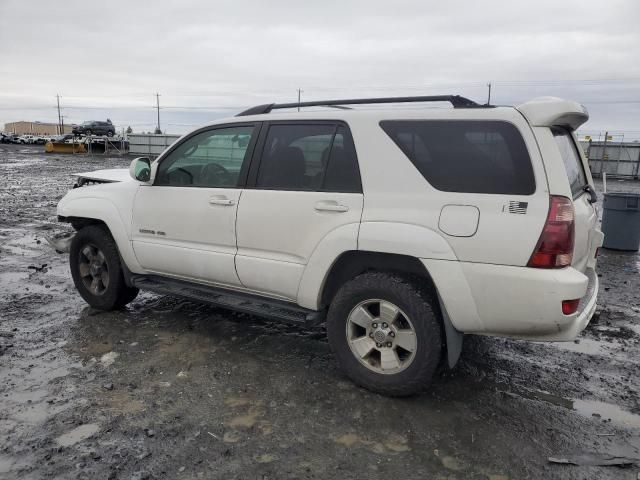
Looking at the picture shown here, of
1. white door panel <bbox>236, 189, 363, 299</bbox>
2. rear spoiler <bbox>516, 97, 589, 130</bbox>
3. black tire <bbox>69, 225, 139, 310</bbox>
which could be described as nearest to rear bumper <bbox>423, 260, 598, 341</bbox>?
white door panel <bbox>236, 189, 363, 299</bbox>

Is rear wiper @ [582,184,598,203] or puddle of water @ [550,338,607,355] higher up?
rear wiper @ [582,184,598,203]

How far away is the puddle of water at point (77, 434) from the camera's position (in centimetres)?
302

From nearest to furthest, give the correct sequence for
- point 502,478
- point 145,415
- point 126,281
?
point 502,478 < point 145,415 < point 126,281

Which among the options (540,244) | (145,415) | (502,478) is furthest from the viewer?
(145,415)

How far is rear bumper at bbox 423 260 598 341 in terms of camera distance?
119 inches

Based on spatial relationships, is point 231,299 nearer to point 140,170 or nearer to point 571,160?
Result: point 140,170

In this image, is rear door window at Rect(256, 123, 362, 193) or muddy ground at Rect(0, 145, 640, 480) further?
rear door window at Rect(256, 123, 362, 193)

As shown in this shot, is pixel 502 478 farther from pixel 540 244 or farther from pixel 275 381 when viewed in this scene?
pixel 275 381

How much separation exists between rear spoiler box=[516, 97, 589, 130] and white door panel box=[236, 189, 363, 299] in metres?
1.18

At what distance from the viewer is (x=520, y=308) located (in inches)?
122

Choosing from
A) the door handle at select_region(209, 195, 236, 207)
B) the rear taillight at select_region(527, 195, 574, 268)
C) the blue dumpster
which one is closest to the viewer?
the rear taillight at select_region(527, 195, 574, 268)

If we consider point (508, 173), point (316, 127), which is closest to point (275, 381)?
point (316, 127)

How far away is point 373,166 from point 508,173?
891 mm

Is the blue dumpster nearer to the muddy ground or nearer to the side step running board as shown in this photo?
the muddy ground
